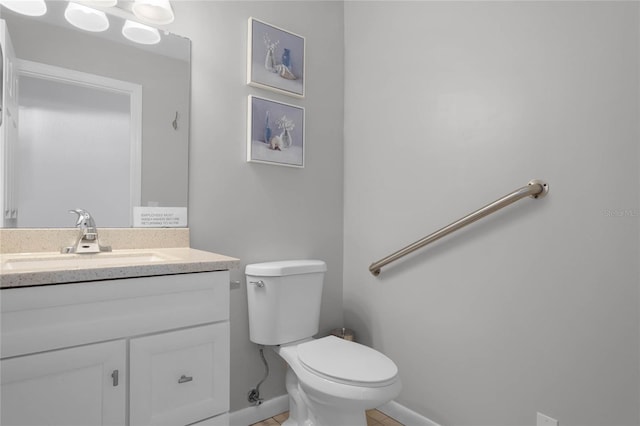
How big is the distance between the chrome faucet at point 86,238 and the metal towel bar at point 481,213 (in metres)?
1.24

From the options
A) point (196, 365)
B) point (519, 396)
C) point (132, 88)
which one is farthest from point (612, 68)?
point (132, 88)

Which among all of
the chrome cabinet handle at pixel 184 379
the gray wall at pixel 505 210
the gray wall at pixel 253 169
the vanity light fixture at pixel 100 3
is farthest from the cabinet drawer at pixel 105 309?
the vanity light fixture at pixel 100 3

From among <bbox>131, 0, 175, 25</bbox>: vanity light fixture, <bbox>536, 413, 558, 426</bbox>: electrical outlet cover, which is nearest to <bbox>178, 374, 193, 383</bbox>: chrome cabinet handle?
<bbox>536, 413, 558, 426</bbox>: electrical outlet cover

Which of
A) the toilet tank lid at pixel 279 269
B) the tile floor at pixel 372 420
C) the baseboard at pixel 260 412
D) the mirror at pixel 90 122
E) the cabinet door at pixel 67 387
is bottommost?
the tile floor at pixel 372 420

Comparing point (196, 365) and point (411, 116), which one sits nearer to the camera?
point (196, 365)

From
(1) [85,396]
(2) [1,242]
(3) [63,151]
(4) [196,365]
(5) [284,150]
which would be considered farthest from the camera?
(5) [284,150]

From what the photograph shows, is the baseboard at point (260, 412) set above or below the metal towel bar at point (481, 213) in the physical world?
below

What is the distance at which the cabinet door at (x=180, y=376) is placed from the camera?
974mm

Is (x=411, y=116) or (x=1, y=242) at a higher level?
(x=411, y=116)

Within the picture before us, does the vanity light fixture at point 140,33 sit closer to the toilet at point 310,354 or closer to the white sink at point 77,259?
the white sink at point 77,259

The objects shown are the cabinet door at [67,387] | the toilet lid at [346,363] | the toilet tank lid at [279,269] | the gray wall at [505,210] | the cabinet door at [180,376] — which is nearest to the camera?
the cabinet door at [67,387]

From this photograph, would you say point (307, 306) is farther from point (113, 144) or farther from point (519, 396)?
point (113, 144)

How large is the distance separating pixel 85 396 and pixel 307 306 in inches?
37.9

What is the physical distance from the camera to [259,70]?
1.75 m
